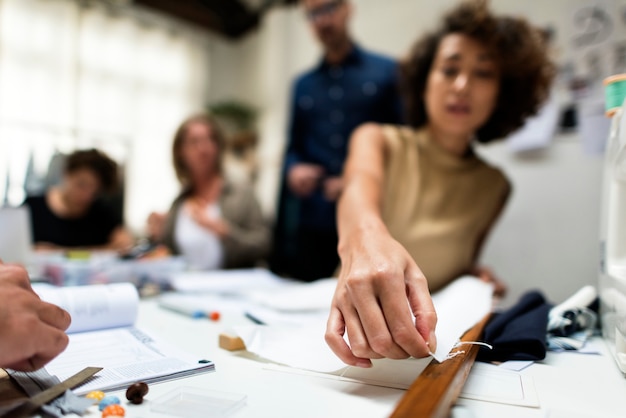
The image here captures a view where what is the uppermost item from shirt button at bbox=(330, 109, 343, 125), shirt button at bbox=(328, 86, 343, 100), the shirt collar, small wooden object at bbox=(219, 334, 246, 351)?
→ the shirt collar

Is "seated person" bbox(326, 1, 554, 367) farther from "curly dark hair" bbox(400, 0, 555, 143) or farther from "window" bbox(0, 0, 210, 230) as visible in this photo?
"window" bbox(0, 0, 210, 230)

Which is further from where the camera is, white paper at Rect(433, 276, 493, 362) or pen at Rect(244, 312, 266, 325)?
pen at Rect(244, 312, 266, 325)

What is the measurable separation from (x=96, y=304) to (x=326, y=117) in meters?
1.09

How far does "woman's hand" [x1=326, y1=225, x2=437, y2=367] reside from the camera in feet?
1.31

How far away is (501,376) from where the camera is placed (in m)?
0.45

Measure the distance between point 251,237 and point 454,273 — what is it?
90 cm

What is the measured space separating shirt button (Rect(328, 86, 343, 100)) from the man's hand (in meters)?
0.26

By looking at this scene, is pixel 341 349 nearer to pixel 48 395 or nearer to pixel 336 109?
pixel 48 395

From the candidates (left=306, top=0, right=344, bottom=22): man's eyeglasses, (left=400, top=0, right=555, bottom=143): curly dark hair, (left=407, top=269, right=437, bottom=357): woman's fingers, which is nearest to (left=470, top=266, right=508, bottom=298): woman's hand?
(left=400, top=0, right=555, bottom=143): curly dark hair

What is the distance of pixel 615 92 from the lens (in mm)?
547

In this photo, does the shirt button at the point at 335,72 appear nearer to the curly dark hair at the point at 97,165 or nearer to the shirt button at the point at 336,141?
the shirt button at the point at 336,141

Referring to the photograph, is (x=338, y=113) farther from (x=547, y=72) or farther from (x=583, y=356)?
(x=583, y=356)

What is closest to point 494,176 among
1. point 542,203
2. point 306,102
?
point 542,203

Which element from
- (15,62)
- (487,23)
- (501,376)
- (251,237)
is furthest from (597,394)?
(15,62)
